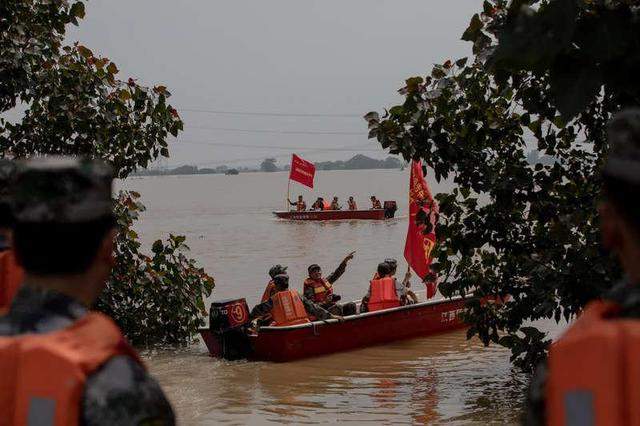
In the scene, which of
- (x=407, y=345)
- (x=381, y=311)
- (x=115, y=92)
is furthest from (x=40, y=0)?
(x=407, y=345)

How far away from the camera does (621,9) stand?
3344 millimetres

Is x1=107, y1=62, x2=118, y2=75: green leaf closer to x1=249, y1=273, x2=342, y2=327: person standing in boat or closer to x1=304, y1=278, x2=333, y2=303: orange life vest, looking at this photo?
x1=249, y1=273, x2=342, y2=327: person standing in boat

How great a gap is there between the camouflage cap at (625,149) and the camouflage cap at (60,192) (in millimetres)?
1096

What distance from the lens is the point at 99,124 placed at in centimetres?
1537

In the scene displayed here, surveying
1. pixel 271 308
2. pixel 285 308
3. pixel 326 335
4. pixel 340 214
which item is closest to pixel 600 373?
pixel 285 308

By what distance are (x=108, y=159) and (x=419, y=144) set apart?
248 inches

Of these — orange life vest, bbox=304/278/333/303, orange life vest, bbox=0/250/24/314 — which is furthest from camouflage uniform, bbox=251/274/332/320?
orange life vest, bbox=0/250/24/314

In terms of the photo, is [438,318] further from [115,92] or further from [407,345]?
[115,92]

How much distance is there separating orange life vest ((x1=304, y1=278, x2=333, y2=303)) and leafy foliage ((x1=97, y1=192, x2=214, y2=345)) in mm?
1736

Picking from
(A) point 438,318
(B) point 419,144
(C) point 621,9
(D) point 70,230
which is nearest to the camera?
(D) point 70,230

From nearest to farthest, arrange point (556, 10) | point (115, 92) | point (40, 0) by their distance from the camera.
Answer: point (556, 10)
point (40, 0)
point (115, 92)

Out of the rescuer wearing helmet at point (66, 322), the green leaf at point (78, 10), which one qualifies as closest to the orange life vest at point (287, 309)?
the green leaf at point (78, 10)

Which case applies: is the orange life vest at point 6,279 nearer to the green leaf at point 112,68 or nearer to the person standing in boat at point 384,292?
the green leaf at point 112,68

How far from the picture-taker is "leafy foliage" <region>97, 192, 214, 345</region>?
53.9 ft
